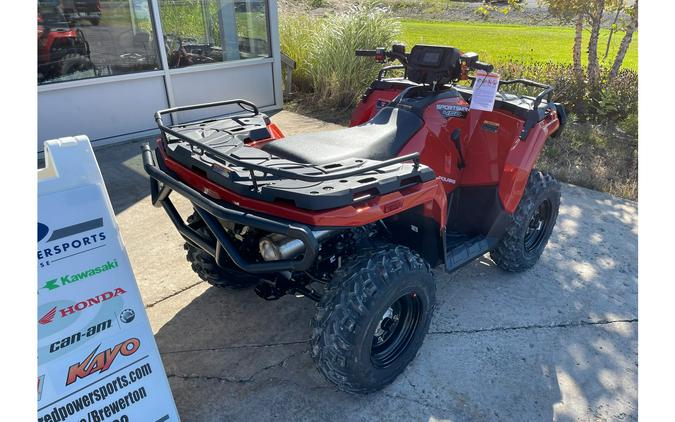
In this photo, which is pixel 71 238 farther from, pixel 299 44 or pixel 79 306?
pixel 299 44

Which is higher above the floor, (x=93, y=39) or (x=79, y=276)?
(x=93, y=39)

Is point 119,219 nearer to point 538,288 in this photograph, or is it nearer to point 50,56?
point 50,56

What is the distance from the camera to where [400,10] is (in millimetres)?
28703

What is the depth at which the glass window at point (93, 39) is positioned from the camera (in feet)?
19.9

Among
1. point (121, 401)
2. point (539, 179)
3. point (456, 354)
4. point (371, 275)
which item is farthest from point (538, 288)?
point (121, 401)

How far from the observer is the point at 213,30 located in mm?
7465

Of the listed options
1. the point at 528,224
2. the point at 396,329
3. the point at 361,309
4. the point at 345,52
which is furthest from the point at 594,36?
the point at 361,309

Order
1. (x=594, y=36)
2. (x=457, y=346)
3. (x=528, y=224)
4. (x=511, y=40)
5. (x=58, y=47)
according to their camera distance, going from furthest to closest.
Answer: (x=511, y=40) < (x=594, y=36) < (x=58, y=47) < (x=528, y=224) < (x=457, y=346)

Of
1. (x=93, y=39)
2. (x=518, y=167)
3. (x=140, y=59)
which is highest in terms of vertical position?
(x=93, y=39)

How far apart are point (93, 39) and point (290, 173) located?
583 cm

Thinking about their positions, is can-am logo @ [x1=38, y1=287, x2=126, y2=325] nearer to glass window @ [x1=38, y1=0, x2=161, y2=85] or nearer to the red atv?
the red atv

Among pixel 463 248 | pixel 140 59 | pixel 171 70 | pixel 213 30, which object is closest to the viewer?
pixel 463 248

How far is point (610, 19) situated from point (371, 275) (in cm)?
887

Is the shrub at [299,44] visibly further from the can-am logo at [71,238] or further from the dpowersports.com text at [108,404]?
the dpowersports.com text at [108,404]
